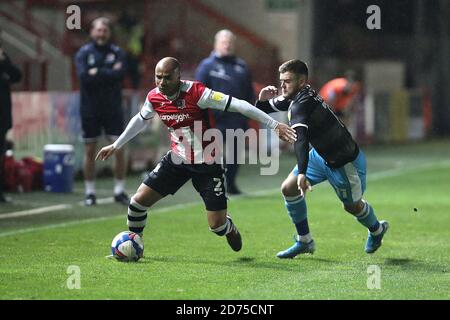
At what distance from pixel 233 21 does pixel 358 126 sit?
444cm

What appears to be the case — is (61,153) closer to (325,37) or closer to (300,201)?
(300,201)

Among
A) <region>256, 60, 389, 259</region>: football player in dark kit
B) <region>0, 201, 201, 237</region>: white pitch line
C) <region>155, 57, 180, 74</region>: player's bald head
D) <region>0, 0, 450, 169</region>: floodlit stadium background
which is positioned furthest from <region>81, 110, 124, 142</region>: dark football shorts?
<region>155, 57, 180, 74</region>: player's bald head

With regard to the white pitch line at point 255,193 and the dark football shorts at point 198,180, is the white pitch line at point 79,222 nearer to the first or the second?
the white pitch line at point 255,193

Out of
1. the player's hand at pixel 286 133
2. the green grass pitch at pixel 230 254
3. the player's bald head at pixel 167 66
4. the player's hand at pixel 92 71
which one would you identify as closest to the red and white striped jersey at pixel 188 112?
the player's bald head at pixel 167 66

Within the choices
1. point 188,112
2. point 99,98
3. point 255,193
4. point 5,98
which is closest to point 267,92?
point 188,112

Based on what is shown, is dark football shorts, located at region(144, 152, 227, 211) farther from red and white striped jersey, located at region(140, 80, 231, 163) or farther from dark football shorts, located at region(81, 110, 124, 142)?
dark football shorts, located at region(81, 110, 124, 142)

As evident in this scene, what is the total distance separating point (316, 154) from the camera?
34.5 feet

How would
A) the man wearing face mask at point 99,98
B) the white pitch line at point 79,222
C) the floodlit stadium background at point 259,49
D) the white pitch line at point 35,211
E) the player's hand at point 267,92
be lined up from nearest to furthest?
1. the player's hand at point 267,92
2. the white pitch line at point 79,222
3. the white pitch line at point 35,211
4. the man wearing face mask at point 99,98
5. the floodlit stadium background at point 259,49

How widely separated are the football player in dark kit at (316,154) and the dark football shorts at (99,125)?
15.7 ft

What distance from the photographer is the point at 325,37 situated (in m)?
37.1

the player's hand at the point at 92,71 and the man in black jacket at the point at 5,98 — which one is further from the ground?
the player's hand at the point at 92,71

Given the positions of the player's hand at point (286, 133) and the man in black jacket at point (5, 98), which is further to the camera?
the man in black jacket at point (5, 98)

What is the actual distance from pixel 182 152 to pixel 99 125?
5208 millimetres

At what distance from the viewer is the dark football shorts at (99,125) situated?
15.0 metres
